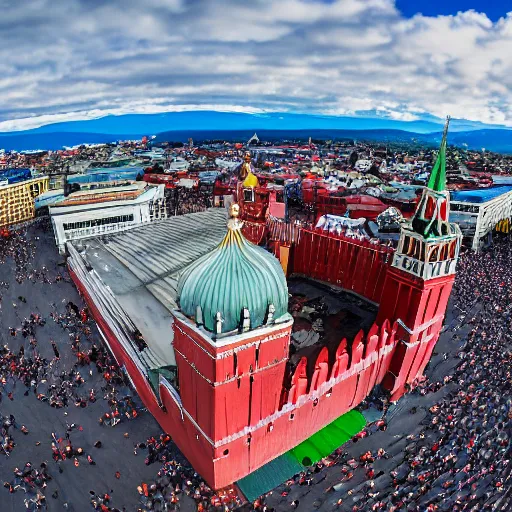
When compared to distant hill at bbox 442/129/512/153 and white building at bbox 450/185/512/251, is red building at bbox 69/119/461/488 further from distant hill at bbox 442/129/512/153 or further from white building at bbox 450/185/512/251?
distant hill at bbox 442/129/512/153

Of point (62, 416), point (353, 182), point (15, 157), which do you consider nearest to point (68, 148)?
point (15, 157)

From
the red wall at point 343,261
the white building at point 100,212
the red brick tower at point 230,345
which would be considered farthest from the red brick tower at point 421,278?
the white building at point 100,212

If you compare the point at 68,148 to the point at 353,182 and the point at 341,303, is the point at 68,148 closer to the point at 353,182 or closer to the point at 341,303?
the point at 353,182

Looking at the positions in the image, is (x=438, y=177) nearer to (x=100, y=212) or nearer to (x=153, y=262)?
(x=153, y=262)

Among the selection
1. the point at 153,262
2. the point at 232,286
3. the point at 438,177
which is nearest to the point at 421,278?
the point at 438,177

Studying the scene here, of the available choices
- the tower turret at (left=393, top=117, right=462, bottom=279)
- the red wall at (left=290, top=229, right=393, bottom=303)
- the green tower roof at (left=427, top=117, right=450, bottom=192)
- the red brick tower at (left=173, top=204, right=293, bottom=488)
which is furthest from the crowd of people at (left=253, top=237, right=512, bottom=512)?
the green tower roof at (left=427, top=117, right=450, bottom=192)
